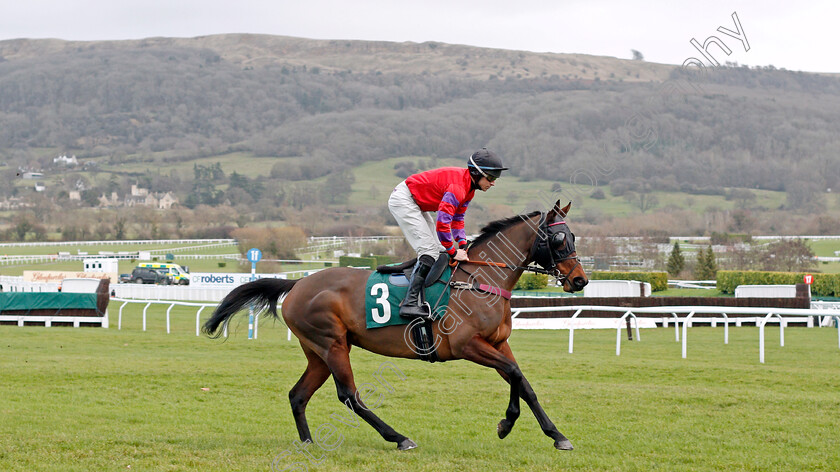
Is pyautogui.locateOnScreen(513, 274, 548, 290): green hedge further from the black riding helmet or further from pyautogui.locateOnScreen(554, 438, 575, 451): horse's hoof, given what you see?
pyautogui.locateOnScreen(554, 438, 575, 451): horse's hoof

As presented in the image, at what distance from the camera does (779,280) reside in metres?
30.0

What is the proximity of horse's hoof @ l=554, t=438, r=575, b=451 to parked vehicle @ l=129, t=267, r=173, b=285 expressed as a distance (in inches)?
1453

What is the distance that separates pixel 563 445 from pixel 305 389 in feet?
6.25

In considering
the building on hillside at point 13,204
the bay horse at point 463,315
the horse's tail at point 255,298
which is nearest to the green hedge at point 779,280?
the bay horse at point 463,315

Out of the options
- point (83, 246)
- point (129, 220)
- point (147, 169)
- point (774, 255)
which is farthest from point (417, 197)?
point (147, 169)

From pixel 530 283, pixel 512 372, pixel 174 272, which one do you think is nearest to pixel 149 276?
pixel 174 272

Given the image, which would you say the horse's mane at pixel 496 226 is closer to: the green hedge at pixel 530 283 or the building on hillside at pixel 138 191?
the green hedge at pixel 530 283

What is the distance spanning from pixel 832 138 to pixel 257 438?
10991 centimetres

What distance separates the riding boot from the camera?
18.5ft

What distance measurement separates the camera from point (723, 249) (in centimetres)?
4803

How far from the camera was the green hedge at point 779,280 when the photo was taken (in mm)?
A: 28703

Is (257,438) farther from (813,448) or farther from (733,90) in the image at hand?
(733,90)

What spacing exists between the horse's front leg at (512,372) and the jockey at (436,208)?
41cm

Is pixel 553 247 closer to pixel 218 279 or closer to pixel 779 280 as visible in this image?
pixel 218 279
